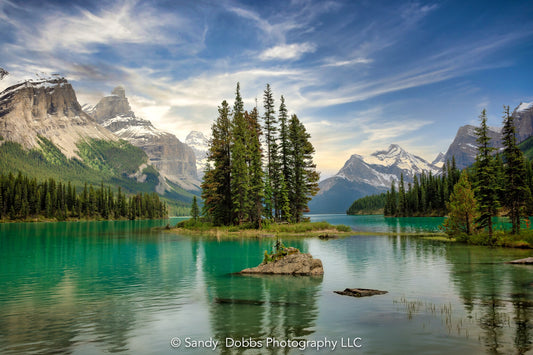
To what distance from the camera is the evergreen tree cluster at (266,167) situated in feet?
247

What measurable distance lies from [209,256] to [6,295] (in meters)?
21.8

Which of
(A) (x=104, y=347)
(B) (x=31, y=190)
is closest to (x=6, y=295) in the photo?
(A) (x=104, y=347)

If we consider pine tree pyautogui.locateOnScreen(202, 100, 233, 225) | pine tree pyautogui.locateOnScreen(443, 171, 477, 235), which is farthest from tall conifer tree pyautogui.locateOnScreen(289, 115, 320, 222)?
pine tree pyautogui.locateOnScreen(443, 171, 477, 235)

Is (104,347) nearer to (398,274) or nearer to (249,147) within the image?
(398,274)

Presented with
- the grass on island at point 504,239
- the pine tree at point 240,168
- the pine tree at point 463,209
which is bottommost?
the grass on island at point 504,239

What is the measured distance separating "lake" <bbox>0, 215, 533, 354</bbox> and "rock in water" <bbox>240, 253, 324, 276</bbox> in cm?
121

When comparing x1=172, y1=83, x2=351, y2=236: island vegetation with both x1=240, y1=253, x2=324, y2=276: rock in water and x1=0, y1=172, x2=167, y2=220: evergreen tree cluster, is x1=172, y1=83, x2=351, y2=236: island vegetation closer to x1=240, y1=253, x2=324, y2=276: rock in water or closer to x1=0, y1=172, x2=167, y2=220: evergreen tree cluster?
x1=240, y1=253, x2=324, y2=276: rock in water

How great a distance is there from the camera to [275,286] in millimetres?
24219

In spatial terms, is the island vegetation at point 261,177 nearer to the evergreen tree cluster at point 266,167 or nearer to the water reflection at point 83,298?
the evergreen tree cluster at point 266,167

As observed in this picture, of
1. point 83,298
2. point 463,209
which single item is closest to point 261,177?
point 463,209

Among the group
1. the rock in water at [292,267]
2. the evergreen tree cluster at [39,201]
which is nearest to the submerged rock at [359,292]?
the rock in water at [292,267]

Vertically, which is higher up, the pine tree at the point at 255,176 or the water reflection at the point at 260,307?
the pine tree at the point at 255,176

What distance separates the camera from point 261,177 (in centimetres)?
7175

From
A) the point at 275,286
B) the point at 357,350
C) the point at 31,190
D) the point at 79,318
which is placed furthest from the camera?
the point at 31,190
